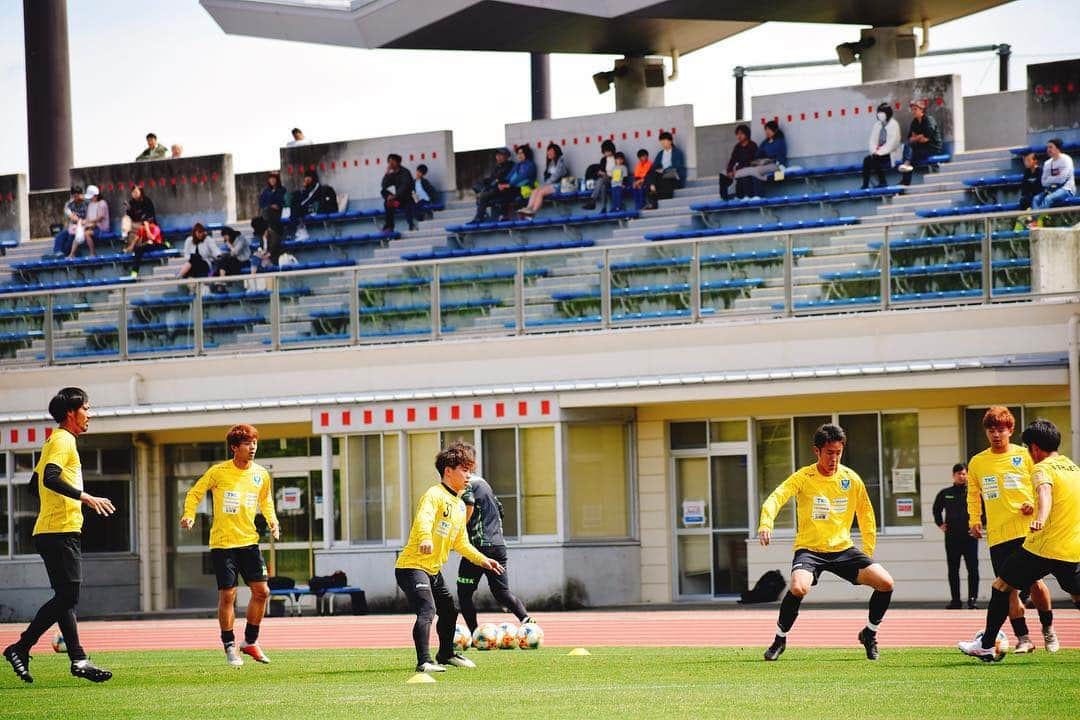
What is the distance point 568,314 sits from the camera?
25.5 m

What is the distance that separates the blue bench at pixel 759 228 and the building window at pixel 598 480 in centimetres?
319

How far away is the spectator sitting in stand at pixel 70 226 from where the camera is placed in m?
36.0

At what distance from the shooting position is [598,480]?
26.1 m

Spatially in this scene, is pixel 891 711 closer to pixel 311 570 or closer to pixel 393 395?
pixel 393 395

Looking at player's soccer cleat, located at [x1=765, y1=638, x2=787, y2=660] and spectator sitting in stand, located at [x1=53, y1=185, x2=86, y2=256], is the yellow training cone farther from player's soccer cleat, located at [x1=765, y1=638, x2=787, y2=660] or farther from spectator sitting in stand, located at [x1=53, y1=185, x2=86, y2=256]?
spectator sitting in stand, located at [x1=53, y1=185, x2=86, y2=256]

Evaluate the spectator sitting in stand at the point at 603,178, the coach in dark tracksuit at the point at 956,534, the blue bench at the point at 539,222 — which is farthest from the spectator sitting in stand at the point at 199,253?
the coach in dark tracksuit at the point at 956,534

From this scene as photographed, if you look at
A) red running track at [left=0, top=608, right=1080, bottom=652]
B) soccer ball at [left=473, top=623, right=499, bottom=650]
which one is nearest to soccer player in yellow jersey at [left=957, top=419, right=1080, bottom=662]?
red running track at [left=0, top=608, right=1080, bottom=652]

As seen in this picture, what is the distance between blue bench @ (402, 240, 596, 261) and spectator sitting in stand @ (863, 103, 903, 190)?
14.3 ft

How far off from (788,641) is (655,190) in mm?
13620

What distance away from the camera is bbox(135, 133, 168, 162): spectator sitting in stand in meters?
38.7

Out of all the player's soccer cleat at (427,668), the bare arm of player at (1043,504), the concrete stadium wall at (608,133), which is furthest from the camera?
the concrete stadium wall at (608,133)

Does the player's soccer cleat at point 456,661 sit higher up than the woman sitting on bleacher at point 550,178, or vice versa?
the woman sitting on bleacher at point 550,178

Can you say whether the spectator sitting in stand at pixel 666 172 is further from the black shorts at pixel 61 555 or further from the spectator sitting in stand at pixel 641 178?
the black shorts at pixel 61 555

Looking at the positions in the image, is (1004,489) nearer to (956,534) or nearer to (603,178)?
(956,534)
